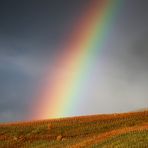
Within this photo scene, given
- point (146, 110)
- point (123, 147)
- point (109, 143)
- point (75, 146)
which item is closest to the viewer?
point (123, 147)

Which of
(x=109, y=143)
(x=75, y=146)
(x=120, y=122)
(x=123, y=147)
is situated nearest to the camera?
(x=123, y=147)

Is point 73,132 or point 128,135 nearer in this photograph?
point 128,135

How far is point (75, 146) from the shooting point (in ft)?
111

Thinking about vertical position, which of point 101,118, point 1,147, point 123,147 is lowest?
point 123,147

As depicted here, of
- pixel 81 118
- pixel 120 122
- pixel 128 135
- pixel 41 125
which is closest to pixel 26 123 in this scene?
pixel 41 125

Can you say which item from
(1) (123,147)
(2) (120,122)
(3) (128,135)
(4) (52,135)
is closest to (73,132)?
(4) (52,135)

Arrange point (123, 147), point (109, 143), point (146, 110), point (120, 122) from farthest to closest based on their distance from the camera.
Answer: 1. point (146, 110)
2. point (120, 122)
3. point (109, 143)
4. point (123, 147)

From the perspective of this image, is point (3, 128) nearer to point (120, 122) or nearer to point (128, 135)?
point (120, 122)

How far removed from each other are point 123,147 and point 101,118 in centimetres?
1618

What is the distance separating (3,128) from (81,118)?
27.1 feet

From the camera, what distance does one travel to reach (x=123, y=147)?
2898cm

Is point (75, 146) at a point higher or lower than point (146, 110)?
lower

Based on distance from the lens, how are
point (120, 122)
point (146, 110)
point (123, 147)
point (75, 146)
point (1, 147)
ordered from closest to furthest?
point (123, 147), point (75, 146), point (1, 147), point (120, 122), point (146, 110)

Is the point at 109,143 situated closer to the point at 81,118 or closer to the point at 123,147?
the point at 123,147
